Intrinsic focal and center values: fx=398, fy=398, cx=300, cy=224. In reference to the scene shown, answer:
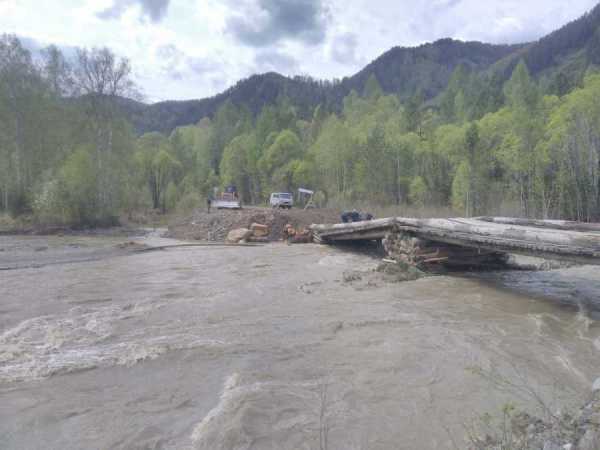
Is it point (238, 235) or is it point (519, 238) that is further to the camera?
point (238, 235)

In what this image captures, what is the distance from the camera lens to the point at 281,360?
4504mm

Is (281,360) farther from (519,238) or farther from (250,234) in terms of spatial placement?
(250,234)

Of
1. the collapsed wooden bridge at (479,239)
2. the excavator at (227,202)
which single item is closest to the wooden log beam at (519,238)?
the collapsed wooden bridge at (479,239)

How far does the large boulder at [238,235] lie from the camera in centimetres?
1850

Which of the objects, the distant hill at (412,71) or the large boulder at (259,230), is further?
the distant hill at (412,71)

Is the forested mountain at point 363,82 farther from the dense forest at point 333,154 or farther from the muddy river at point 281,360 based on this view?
the muddy river at point 281,360

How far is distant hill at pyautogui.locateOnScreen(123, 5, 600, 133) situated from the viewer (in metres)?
114

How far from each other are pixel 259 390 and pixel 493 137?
3318 centimetres

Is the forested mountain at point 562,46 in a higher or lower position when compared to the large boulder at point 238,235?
higher

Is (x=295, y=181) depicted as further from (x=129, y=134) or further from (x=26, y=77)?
(x=26, y=77)

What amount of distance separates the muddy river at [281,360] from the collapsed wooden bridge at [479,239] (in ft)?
3.33

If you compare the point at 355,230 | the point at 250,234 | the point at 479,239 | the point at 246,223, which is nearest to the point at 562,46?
the point at 246,223

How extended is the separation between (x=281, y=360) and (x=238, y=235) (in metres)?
14.4

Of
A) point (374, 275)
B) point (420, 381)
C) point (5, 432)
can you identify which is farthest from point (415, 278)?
point (5, 432)
